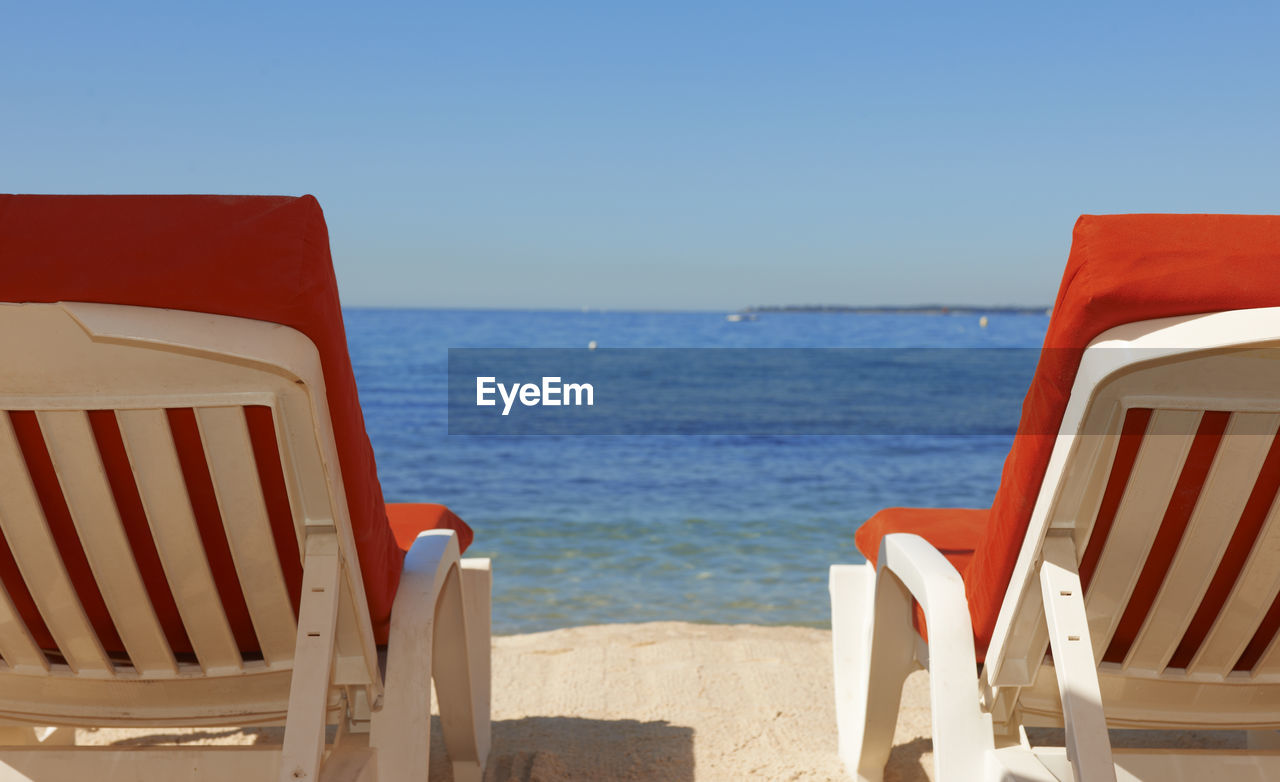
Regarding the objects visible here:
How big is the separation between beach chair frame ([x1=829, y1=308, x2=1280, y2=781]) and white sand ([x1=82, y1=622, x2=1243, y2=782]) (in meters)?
0.97

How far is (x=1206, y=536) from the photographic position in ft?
5.51

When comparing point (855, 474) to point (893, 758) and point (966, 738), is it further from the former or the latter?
point (966, 738)

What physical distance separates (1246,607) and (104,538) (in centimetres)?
201

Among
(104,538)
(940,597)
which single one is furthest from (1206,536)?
(104,538)

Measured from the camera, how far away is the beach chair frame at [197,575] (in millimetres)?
1439

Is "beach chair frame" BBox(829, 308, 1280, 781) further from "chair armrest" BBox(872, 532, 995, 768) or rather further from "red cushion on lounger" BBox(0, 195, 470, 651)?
"red cushion on lounger" BBox(0, 195, 470, 651)

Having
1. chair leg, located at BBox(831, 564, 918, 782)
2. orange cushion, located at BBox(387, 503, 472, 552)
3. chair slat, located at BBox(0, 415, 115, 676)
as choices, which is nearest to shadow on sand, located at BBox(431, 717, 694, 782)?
chair leg, located at BBox(831, 564, 918, 782)

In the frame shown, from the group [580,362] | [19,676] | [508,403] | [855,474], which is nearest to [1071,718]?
[19,676]

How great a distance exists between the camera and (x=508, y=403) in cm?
2075

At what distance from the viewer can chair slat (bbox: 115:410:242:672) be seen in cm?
154

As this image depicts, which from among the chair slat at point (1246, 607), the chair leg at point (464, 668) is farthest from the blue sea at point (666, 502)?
the chair slat at point (1246, 607)

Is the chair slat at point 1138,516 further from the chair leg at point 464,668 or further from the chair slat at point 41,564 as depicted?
the chair slat at point 41,564

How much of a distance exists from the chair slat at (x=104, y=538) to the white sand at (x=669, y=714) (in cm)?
121

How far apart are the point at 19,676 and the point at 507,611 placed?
346cm
